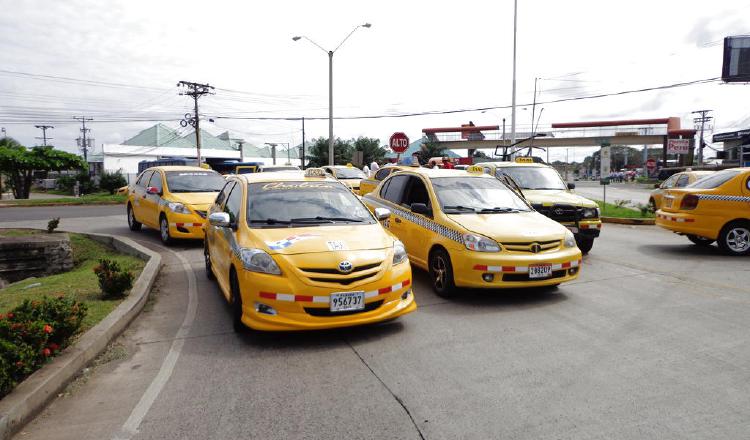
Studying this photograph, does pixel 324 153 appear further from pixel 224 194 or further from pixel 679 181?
A: pixel 224 194

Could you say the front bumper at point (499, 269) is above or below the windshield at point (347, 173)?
below

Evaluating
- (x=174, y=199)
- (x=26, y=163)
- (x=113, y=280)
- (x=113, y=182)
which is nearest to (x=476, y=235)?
(x=113, y=280)

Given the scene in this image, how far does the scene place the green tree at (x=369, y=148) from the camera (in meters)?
59.2

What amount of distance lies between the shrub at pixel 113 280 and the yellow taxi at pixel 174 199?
4.29 m

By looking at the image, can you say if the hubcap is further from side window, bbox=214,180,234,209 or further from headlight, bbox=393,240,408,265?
side window, bbox=214,180,234,209

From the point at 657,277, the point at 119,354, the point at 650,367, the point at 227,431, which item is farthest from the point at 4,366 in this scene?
the point at 657,277

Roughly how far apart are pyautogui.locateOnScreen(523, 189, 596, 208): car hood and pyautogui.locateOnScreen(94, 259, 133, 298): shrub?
6.99 meters

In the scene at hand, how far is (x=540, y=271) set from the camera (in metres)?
6.52

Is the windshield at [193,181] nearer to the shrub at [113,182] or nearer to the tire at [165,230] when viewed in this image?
the tire at [165,230]

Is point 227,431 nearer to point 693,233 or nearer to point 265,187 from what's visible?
point 265,187

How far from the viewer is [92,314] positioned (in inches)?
227

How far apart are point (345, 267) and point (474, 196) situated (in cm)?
345

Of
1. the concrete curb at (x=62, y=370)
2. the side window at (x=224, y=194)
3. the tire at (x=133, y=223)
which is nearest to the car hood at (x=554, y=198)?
the side window at (x=224, y=194)

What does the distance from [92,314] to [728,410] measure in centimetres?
585
